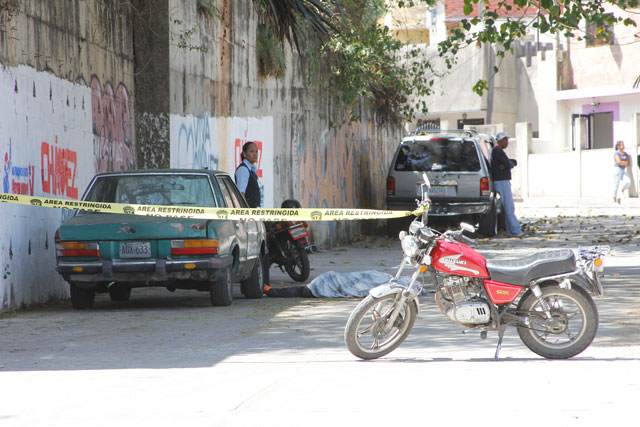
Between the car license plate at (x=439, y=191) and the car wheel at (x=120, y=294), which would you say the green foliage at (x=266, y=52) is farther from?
the car wheel at (x=120, y=294)

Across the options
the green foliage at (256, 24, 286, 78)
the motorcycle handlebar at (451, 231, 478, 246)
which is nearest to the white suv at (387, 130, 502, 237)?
the green foliage at (256, 24, 286, 78)

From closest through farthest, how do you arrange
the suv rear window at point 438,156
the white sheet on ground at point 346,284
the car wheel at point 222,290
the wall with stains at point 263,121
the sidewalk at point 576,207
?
1. the car wheel at point 222,290
2. the white sheet on ground at point 346,284
3. the wall with stains at point 263,121
4. the suv rear window at point 438,156
5. the sidewalk at point 576,207

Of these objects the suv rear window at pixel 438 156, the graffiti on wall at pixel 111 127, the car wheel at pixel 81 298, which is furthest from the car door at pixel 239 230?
the suv rear window at pixel 438 156

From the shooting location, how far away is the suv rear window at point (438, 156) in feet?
65.3

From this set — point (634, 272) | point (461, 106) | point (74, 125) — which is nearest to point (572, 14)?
point (634, 272)

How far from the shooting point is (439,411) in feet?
18.2

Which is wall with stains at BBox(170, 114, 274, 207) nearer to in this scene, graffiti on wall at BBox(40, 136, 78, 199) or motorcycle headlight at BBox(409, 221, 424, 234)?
graffiti on wall at BBox(40, 136, 78, 199)

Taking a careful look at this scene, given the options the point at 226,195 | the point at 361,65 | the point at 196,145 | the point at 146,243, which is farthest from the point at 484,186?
the point at 146,243

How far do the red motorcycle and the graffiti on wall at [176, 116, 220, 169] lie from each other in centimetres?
719

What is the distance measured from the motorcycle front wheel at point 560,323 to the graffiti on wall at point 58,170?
590cm

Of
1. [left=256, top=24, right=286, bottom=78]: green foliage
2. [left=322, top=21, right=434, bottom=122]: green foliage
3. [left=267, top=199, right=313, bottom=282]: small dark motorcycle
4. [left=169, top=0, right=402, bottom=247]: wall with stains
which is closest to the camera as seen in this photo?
[left=267, top=199, right=313, bottom=282]: small dark motorcycle

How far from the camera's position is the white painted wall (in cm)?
1027

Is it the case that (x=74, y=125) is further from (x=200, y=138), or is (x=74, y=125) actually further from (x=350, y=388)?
(x=350, y=388)

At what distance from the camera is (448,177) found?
19797mm
